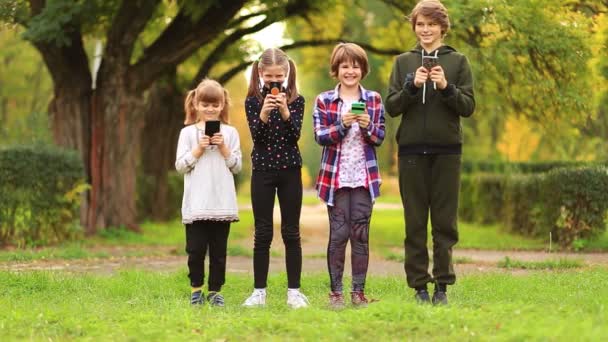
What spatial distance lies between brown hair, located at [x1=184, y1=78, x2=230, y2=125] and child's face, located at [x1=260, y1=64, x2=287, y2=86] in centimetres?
56

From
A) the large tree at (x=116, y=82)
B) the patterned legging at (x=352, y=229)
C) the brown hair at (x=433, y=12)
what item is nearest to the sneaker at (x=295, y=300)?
the patterned legging at (x=352, y=229)

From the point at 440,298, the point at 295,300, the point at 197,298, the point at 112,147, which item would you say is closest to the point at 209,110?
the point at 197,298

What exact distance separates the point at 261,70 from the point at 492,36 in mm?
7262

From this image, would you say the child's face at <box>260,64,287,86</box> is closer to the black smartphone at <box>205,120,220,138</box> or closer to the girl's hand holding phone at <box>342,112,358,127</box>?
the black smartphone at <box>205,120,220,138</box>

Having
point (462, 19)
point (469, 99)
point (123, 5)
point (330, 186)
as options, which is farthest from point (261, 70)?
point (123, 5)

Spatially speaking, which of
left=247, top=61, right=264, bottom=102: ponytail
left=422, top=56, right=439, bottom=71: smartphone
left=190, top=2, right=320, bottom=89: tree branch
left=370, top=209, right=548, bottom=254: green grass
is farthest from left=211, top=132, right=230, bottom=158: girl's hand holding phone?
left=190, top=2, right=320, bottom=89: tree branch

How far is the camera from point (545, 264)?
10578 mm

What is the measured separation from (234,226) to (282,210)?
46.4ft

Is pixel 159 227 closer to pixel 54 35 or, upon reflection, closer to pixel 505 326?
pixel 54 35

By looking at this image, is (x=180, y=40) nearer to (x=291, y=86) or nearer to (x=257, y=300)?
(x=291, y=86)

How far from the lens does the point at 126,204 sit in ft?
53.9

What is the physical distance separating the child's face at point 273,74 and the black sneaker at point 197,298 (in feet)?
5.81

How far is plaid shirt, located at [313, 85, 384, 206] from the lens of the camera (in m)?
6.62

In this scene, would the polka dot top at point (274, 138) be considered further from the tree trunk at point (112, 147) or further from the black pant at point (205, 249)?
the tree trunk at point (112, 147)
